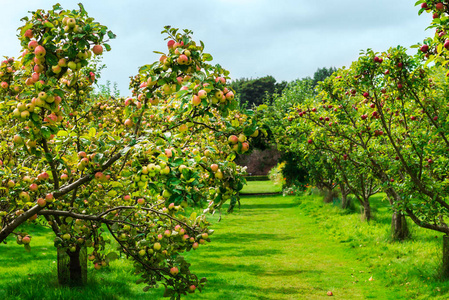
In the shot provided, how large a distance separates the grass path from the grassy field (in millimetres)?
21

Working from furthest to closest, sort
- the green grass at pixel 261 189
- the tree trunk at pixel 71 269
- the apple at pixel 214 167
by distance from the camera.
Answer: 1. the green grass at pixel 261 189
2. the tree trunk at pixel 71 269
3. the apple at pixel 214 167

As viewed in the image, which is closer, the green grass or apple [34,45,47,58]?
apple [34,45,47,58]

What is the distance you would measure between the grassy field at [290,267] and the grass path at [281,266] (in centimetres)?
2

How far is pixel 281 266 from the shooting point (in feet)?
34.4

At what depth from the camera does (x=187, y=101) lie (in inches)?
136

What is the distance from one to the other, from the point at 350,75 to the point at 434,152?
217 cm

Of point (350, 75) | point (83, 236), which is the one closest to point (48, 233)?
point (83, 236)

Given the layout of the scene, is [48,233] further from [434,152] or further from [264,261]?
[434,152]

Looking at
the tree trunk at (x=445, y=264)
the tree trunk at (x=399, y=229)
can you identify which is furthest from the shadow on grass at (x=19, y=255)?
the tree trunk at (x=399, y=229)

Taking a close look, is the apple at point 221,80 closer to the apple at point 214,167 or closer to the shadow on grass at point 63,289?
the apple at point 214,167

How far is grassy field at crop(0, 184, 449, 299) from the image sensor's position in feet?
25.8

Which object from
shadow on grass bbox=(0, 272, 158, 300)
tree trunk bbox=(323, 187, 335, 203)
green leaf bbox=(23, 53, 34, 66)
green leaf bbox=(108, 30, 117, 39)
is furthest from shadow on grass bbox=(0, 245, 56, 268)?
tree trunk bbox=(323, 187, 335, 203)

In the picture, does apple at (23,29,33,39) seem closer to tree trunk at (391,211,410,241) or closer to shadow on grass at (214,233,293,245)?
tree trunk at (391,211,410,241)

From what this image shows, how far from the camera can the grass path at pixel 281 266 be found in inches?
325
